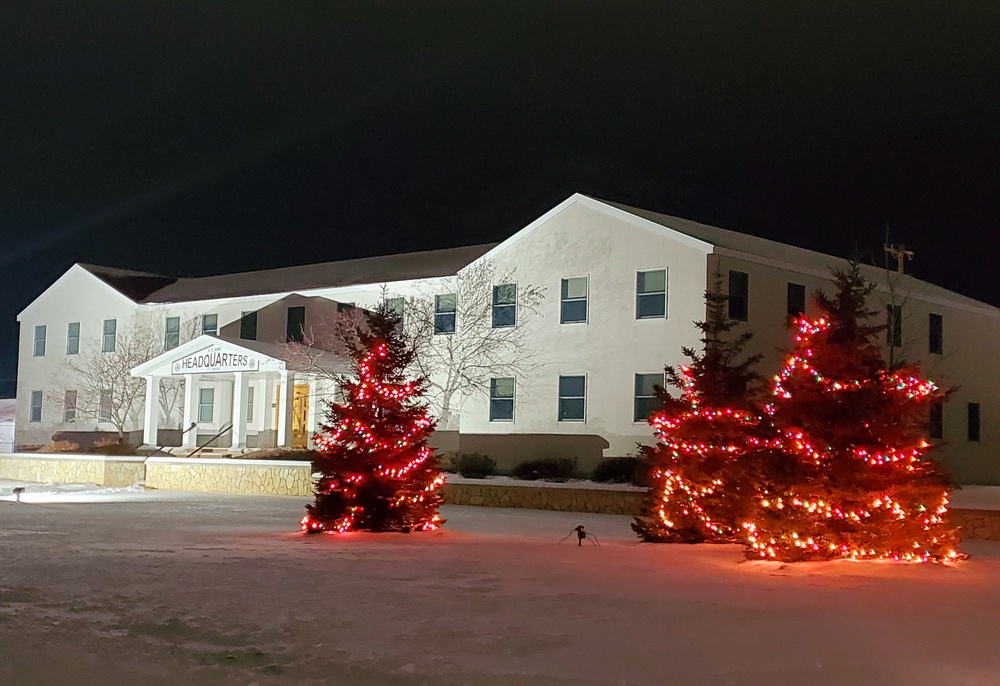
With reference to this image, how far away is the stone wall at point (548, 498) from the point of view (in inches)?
850

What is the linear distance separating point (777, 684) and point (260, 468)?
72.9 feet

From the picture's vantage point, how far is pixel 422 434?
55.2ft

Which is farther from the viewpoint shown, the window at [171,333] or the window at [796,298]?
the window at [171,333]

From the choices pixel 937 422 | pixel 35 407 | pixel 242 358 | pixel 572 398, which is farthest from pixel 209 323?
pixel 937 422

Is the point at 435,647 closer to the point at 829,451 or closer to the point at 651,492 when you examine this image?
the point at 829,451

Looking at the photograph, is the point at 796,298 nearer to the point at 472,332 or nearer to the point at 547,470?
the point at 547,470

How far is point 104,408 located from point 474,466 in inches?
766

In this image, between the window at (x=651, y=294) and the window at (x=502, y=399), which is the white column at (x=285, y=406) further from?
the window at (x=651, y=294)

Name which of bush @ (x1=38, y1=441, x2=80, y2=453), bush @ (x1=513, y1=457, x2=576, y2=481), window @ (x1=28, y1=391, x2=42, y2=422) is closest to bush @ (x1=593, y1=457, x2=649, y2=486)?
bush @ (x1=513, y1=457, x2=576, y2=481)

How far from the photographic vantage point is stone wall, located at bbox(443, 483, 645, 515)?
21.6 m

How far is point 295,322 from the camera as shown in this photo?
117 ft

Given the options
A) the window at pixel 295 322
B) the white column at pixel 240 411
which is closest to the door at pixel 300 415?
the window at pixel 295 322

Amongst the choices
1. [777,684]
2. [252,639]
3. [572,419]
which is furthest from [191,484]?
[777,684]

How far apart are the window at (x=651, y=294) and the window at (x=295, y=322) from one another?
12565 mm
